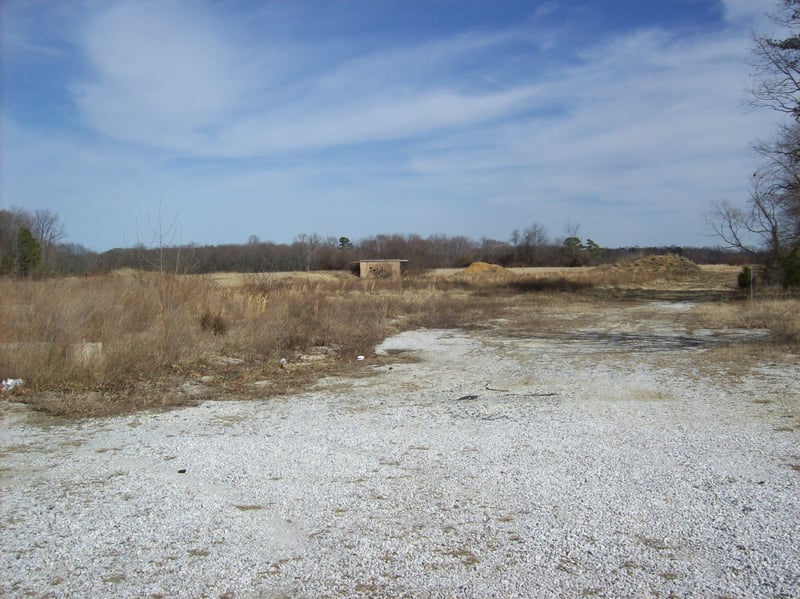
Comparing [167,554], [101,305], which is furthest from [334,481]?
[101,305]

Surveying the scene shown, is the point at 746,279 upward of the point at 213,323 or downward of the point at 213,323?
upward

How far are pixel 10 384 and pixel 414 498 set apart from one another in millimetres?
6334

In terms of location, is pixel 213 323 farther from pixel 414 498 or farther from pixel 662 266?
pixel 662 266

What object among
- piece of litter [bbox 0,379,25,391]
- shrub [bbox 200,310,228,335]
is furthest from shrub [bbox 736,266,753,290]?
piece of litter [bbox 0,379,25,391]

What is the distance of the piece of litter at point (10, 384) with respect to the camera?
26.9ft

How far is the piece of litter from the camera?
26.9 feet

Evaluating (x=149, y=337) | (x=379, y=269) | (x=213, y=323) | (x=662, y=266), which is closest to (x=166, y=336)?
(x=149, y=337)

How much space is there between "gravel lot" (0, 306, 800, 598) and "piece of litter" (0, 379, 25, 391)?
70cm

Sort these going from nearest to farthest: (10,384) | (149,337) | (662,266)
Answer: (10,384)
(149,337)
(662,266)

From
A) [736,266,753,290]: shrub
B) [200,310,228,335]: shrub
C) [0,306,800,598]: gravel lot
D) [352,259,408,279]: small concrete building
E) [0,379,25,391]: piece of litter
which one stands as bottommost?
[0,306,800,598]: gravel lot

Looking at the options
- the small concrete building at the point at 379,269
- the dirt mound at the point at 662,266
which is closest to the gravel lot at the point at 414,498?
the small concrete building at the point at 379,269

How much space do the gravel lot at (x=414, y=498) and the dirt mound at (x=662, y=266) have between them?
49881mm

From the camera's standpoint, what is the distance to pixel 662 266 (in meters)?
56.9

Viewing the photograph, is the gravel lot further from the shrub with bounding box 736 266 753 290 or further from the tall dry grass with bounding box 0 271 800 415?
the shrub with bounding box 736 266 753 290
